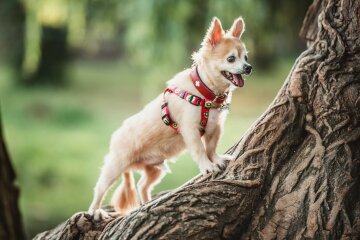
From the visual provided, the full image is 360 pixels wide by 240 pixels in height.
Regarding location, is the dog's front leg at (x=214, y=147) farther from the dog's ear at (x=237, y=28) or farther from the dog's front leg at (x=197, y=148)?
the dog's ear at (x=237, y=28)

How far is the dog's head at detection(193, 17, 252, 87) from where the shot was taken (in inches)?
112

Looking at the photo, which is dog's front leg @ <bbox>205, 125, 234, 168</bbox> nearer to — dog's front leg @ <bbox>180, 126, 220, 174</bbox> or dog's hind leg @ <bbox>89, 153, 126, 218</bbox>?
dog's front leg @ <bbox>180, 126, 220, 174</bbox>

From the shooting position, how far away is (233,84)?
2.86 meters

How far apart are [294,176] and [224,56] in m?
0.61

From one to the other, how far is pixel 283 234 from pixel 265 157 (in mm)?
348

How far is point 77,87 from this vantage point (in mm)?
11117

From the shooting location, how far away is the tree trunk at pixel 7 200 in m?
3.77

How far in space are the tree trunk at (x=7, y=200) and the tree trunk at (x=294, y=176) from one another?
84 cm

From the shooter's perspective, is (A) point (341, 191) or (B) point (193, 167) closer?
(A) point (341, 191)

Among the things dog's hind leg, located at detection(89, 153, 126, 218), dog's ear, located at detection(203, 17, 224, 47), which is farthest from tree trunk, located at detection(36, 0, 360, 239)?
dog's ear, located at detection(203, 17, 224, 47)

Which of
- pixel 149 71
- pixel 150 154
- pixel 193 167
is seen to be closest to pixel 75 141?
pixel 193 167

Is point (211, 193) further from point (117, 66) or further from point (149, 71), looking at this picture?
point (117, 66)

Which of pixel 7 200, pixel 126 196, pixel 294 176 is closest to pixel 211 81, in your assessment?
pixel 294 176

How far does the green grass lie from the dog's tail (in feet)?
16.3
